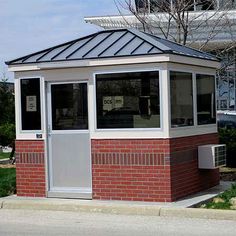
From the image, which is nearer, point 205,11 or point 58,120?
point 58,120

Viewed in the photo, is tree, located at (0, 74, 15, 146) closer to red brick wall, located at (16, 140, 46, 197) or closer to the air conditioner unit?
red brick wall, located at (16, 140, 46, 197)

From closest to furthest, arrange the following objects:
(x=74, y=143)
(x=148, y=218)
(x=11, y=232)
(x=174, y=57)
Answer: (x=11, y=232) < (x=148, y=218) < (x=174, y=57) < (x=74, y=143)

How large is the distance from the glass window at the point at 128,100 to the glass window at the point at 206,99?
1.51 metres

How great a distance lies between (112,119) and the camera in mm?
11406

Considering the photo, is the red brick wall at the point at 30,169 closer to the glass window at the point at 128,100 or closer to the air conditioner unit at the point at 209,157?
the glass window at the point at 128,100

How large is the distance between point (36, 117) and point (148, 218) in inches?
129

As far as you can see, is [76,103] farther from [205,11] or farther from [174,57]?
[205,11]

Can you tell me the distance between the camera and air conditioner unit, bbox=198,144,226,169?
39.1 ft

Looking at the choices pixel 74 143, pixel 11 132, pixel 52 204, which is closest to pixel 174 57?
pixel 74 143

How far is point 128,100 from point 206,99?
7.06ft

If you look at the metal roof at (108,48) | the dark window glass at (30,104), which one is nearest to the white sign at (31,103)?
the dark window glass at (30,104)

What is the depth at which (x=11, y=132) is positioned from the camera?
69.4ft

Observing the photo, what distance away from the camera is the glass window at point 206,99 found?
12336 mm

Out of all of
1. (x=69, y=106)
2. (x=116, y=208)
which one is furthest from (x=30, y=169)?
(x=116, y=208)
